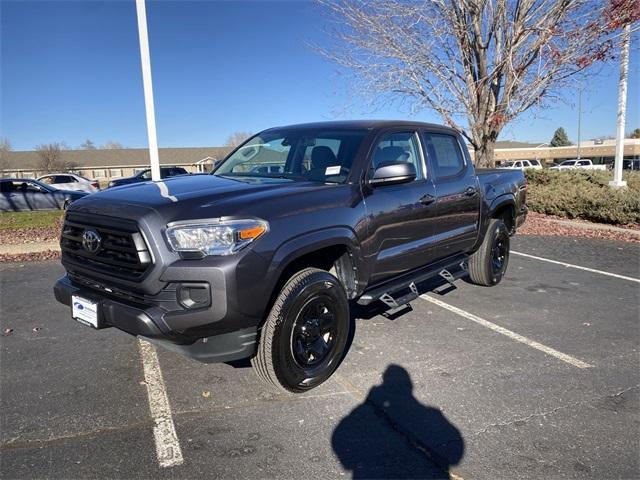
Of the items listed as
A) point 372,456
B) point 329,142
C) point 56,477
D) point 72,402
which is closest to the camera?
point 56,477

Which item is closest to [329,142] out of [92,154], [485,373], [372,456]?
[485,373]

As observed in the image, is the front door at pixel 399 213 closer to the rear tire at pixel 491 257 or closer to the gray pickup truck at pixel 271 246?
the gray pickup truck at pixel 271 246

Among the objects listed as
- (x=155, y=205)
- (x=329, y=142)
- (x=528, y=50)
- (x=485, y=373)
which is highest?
(x=528, y=50)

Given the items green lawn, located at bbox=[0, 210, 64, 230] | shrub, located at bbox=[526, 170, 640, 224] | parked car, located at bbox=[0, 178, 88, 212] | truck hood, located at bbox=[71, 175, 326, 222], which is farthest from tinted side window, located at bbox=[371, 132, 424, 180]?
parked car, located at bbox=[0, 178, 88, 212]

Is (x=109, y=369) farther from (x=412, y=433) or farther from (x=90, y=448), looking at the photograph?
(x=412, y=433)

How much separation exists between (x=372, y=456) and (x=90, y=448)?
1.63 metres

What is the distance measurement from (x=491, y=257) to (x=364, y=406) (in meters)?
3.42

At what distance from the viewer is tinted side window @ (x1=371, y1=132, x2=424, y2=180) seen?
397 cm

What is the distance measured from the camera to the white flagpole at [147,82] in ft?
28.0

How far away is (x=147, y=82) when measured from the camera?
8797 millimetres

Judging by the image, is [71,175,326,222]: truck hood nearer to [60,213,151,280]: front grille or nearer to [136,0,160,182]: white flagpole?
[60,213,151,280]: front grille

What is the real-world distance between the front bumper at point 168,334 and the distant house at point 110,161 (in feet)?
190

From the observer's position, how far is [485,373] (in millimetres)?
3600

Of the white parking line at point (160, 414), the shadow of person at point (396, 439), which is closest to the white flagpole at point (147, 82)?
the white parking line at point (160, 414)
